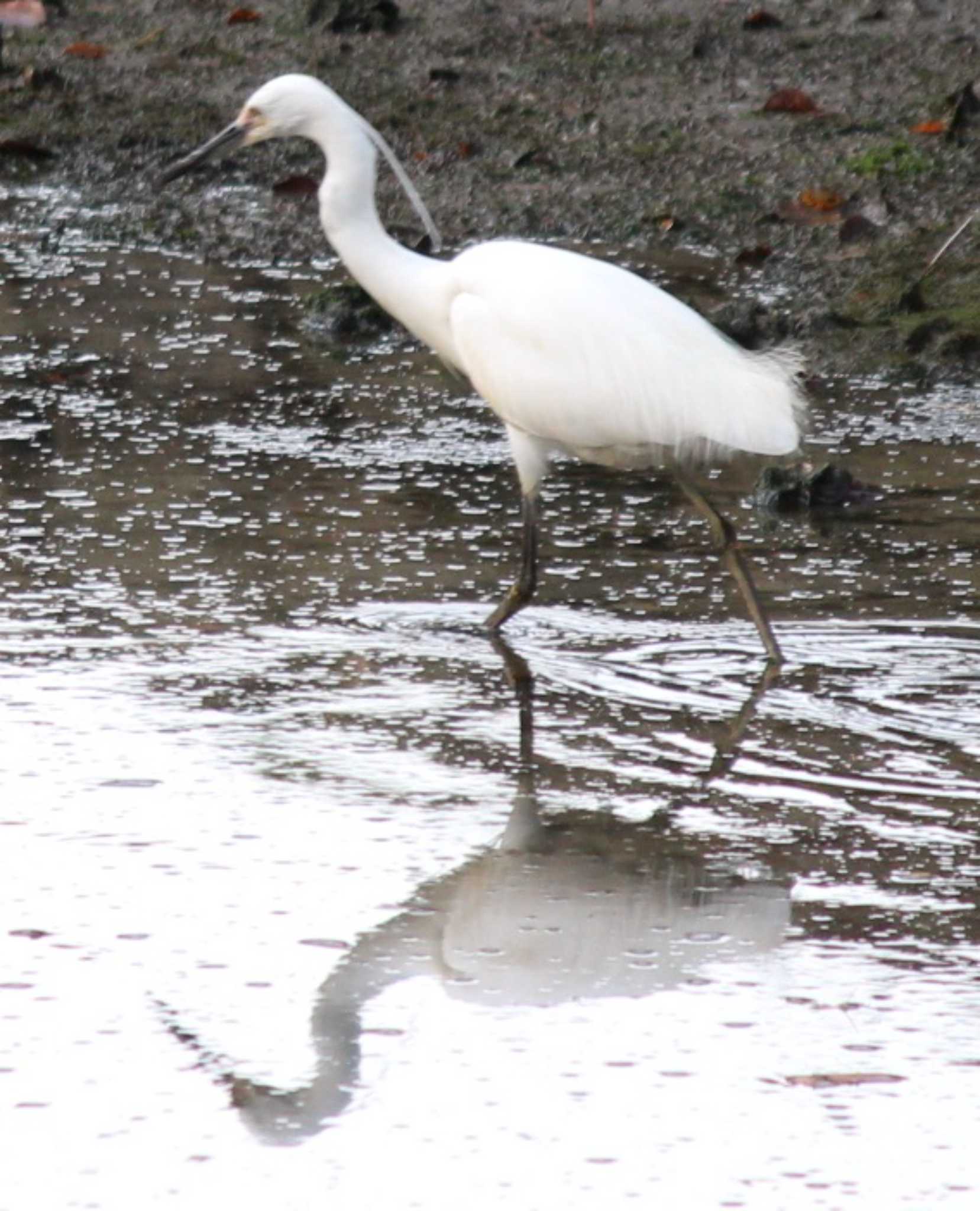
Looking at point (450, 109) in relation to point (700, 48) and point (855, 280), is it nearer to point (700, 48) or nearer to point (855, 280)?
point (700, 48)

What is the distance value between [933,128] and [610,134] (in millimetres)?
1225

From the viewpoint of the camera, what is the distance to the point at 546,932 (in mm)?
3295

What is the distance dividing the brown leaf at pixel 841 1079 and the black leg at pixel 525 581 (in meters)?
2.03

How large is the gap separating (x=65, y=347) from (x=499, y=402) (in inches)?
96.7

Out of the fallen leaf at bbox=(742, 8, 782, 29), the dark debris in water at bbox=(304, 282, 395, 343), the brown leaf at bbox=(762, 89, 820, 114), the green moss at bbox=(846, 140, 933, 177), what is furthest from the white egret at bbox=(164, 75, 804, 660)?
the fallen leaf at bbox=(742, 8, 782, 29)

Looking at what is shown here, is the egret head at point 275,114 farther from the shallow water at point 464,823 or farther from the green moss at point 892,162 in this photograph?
the green moss at point 892,162

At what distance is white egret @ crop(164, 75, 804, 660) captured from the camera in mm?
4727

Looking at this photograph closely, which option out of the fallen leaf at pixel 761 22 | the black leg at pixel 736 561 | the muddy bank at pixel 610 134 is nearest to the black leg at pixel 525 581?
the black leg at pixel 736 561

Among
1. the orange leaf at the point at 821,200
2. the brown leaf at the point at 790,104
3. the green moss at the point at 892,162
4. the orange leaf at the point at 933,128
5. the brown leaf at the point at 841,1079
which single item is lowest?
the brown leaf at the point at 841,1079

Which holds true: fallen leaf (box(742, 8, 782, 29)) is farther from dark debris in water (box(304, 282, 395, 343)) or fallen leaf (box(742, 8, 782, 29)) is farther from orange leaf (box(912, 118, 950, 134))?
dark debris in water (box(304, 282, 395, 343))

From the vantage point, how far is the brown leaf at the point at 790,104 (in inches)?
360

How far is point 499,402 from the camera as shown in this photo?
4.91 metres

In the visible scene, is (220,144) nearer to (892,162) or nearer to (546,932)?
(546,932)

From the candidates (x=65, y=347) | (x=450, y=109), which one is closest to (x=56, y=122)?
(x=450, y=109)
